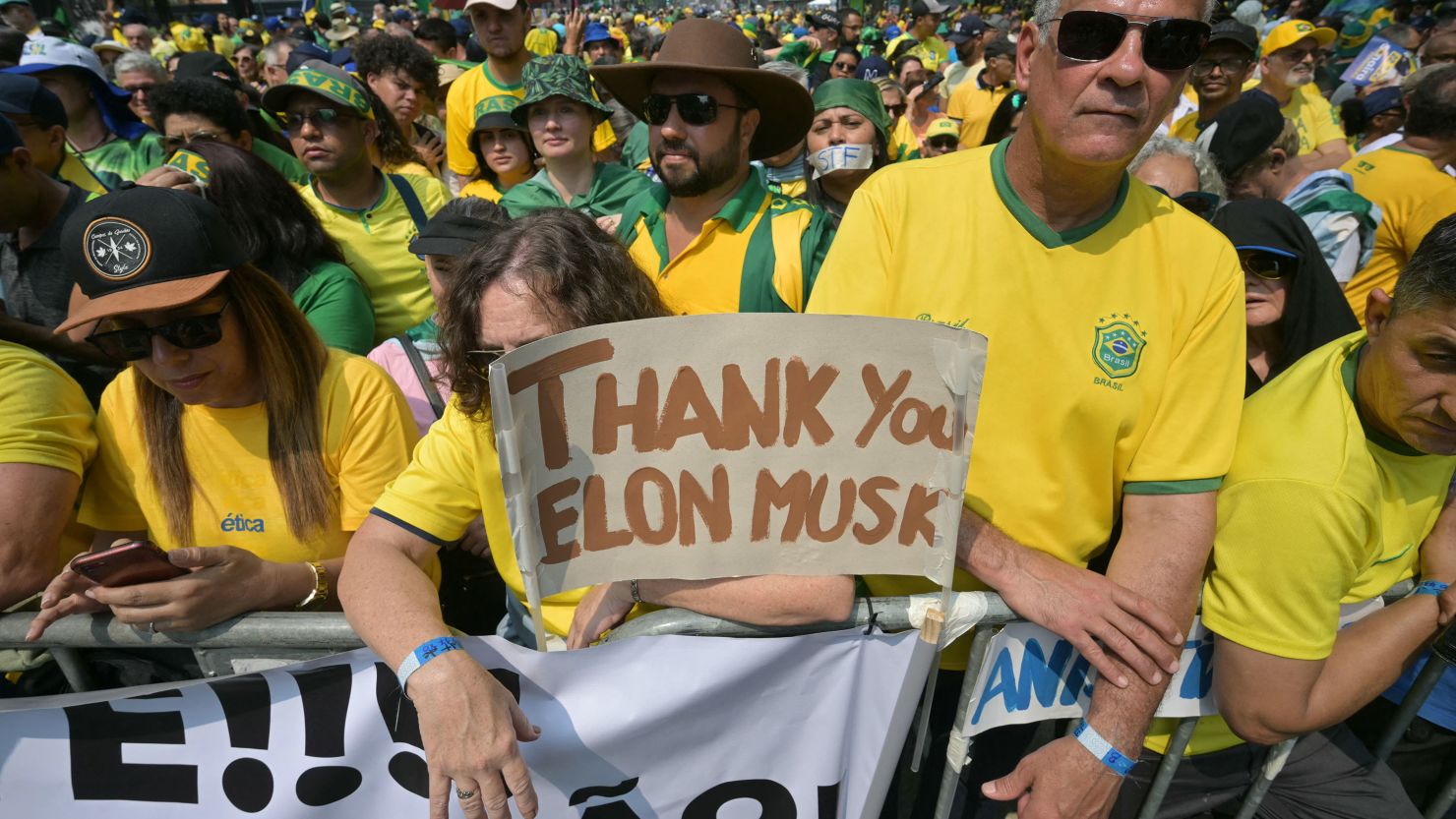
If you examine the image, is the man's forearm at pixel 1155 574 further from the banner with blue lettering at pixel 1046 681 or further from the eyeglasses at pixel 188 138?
the eyeglasses at pixel 188 138

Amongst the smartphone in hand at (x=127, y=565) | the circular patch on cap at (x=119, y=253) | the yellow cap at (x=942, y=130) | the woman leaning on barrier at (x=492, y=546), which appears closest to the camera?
the woman leaning on barrier at (x=492, y=546)

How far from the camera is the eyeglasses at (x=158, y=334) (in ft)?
6.58

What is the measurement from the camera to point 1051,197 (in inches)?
67.9

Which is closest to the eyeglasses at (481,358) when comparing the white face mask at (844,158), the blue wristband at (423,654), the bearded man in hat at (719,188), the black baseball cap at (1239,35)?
the blue wristband at (423,654)

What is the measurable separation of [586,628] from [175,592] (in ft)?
2.73

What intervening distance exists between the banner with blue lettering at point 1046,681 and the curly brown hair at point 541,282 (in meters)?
1.15

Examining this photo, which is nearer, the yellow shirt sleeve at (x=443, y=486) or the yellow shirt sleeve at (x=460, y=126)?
the yellow shirt sleeve at (x=443, y=486)

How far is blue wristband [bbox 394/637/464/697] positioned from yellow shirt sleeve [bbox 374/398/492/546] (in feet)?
1.34

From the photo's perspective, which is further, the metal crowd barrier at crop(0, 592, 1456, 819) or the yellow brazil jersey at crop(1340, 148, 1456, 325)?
the yellow brazil jersey at crop(1340, 148, 1456, 325)

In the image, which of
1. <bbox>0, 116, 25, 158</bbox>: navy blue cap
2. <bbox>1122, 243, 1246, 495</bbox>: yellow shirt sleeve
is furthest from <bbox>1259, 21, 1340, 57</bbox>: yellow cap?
<bbox>0, 116, 25, 158</bbox>: navy blue cap

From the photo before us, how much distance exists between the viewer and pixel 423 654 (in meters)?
1.51

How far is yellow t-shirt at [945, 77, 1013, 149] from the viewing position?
849 cm

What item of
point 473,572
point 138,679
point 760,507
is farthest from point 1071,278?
point 138,679

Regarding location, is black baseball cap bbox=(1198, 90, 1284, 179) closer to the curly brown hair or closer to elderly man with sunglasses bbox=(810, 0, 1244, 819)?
elderly man with sunglasses bbox=(810, 0, 1244, 819)
